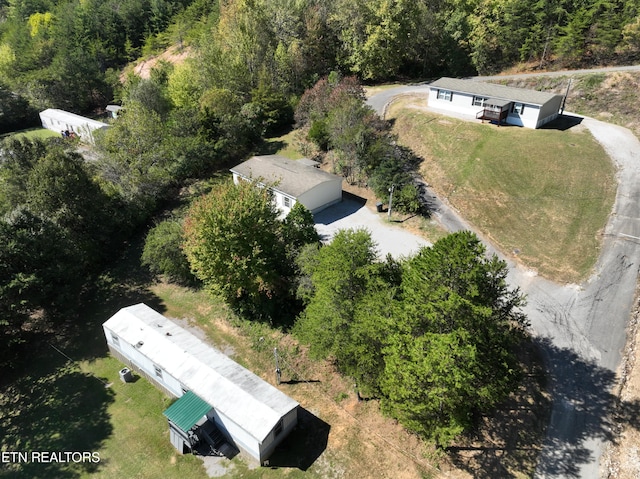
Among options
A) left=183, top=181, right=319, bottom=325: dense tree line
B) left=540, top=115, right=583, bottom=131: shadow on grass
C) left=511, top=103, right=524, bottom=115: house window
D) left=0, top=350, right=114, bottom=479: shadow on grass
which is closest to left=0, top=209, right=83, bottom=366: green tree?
left=0, top=350, right=114, bottom=479: shadow on grass

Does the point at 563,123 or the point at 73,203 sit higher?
the point at 563,123

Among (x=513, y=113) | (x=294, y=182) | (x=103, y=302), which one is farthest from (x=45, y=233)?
(x=513, y=113)

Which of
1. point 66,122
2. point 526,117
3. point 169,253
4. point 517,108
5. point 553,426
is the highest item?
point 517,108

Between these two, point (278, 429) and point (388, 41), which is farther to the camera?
point (388, 41)

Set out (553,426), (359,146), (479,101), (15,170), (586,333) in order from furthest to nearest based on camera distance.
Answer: (479,101), (359,146), (15,170), (586,333), (553,426)

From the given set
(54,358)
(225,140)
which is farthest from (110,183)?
(54,358)

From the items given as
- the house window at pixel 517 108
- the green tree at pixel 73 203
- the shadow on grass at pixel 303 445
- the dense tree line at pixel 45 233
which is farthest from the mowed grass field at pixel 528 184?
the dense tree line at pixel 45 233

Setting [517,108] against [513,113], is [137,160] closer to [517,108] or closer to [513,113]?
[513,113]
